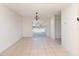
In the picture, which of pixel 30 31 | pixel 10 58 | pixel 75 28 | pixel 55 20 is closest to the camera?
pixel 10 58

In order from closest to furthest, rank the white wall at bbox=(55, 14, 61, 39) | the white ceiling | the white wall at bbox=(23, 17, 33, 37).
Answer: the white ceiling < the white wall at bbox=(55, 14, 61, 39) < the white wall at bbox=(23, 17, 33, 37)

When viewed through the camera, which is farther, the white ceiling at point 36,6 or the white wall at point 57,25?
the white wall at point 57,25

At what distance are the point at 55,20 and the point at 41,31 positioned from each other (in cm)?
606

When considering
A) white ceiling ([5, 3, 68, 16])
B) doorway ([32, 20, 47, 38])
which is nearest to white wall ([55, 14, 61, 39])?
white ceiling ([5, 3, 68, 16])

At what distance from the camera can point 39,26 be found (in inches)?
601

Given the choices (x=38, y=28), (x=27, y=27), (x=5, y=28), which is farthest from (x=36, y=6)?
(x=38, y=28)

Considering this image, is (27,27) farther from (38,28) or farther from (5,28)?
(5,28)

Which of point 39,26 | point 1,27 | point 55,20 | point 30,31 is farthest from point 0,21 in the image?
point 39,26

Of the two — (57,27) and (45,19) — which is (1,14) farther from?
(45,19)

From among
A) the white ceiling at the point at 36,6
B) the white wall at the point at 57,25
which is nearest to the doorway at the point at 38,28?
the white wall at the point at 57,25

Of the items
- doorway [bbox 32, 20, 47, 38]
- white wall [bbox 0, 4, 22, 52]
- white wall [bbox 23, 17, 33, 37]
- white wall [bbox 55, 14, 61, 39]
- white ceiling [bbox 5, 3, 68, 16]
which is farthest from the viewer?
doorway [bbox 32, 20, 47, 38]

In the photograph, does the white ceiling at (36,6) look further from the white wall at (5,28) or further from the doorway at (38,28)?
the doorway at (38,28)

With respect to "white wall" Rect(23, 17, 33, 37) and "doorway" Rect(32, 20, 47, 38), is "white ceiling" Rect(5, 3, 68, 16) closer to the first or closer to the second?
"white wall" Rect(23, 17, 33, 37)

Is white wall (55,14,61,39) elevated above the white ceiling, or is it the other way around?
the white ceiling
